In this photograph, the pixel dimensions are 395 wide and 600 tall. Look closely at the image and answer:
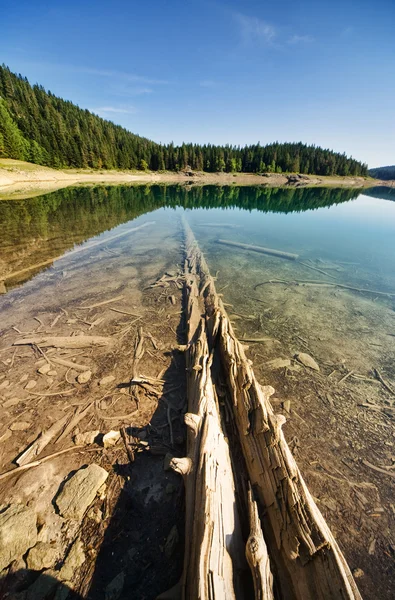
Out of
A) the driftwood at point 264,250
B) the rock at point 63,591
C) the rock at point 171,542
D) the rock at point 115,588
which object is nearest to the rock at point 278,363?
the rock at point 171,542

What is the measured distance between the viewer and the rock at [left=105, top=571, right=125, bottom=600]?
107 inches

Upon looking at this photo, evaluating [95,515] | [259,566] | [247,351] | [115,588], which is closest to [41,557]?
[95,515]

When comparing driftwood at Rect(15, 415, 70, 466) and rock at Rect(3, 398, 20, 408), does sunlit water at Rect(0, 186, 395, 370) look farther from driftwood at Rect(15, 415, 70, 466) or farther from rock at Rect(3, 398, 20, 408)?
driftwood at Rect(15, 415, 70, 466)

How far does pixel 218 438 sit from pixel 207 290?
7.57 metres

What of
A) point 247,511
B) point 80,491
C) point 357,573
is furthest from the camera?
point 80,491

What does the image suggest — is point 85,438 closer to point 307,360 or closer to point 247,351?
point 247,351

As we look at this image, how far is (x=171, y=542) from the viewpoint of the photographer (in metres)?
3.22

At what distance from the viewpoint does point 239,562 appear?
282cm

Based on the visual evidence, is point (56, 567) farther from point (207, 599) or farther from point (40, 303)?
point (40, 303)

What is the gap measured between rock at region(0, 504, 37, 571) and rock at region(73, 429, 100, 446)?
1.14 meters

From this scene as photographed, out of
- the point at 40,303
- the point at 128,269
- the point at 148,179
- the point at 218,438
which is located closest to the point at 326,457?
the point at 218,438

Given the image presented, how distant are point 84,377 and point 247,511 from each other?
15.0 ft

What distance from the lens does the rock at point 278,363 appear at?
6.92m

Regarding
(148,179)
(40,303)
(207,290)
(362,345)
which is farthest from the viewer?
(148,179)
